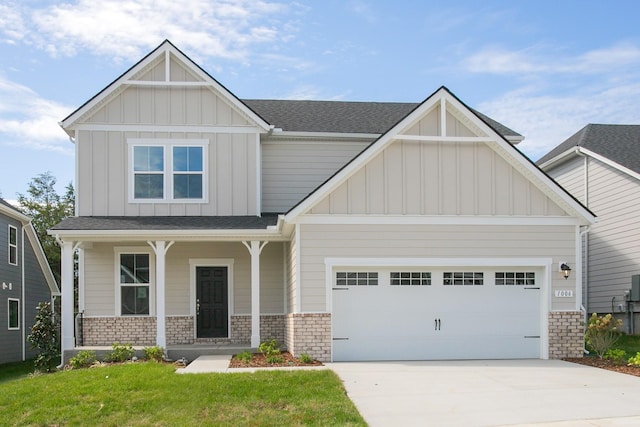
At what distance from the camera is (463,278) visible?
15.1m

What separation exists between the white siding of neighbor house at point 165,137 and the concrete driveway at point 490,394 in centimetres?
604

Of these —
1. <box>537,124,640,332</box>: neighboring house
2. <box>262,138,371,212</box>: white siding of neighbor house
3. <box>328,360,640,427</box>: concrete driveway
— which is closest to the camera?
<box>328,360,640,427</box>: concrete driveway

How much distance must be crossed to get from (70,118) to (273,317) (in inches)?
284

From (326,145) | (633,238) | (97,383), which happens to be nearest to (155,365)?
(97,383)

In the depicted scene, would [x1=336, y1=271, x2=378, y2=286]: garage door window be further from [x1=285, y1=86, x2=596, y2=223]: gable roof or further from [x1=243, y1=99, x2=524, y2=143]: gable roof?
[x1=243, y1=99, x2=524, y2=143]: gable roof

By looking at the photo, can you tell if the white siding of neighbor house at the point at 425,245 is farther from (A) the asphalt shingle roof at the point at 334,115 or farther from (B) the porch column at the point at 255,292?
(A) the asphalt shingle roof at the point at 334,115

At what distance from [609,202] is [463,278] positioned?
8.06m

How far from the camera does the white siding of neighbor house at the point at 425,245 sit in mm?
14461

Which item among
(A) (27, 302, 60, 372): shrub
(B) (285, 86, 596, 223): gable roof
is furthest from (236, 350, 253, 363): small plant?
(A) (27, 302, 60, 372): shrub

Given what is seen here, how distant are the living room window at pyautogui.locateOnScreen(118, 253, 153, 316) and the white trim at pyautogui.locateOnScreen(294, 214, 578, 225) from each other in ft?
17.6

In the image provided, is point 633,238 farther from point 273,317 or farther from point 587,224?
point 273,317

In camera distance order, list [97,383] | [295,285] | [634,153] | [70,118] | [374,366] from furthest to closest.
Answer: [634,153], [70,118], [295,285], [374,366], [97,383]

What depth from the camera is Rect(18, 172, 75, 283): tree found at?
116ft

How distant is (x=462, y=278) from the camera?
15.1 meters
